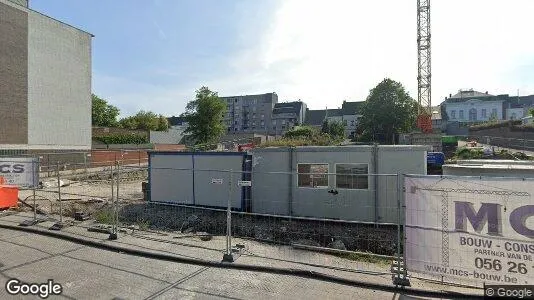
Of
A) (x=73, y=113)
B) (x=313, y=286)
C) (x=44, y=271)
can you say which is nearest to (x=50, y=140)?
(x=73, y=113)

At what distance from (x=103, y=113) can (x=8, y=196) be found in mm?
65604

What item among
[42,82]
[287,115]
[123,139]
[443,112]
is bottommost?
[123,139]

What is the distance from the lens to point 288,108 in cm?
11450

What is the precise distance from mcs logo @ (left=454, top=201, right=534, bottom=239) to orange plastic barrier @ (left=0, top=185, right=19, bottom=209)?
12.3m

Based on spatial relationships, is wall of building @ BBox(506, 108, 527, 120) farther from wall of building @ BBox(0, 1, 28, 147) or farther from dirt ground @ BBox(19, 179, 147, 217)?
wall of building @ BBox(0, 1, 28, 147)

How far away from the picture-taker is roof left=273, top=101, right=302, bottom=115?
114 meters

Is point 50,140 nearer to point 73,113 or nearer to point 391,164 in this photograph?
point 73,113

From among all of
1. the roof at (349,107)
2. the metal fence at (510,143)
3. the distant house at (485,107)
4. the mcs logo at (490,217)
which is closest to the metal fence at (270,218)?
the mcs logo at (490,217)

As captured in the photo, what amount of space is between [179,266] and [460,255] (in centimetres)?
468

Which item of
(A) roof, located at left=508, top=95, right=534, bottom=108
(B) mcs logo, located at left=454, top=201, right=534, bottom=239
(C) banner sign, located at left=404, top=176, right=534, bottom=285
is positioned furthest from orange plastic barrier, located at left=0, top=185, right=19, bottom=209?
(A) roof, located at left=508, top=95, right=534, bottom=108

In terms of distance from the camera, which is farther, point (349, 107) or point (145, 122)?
point (349, 107)

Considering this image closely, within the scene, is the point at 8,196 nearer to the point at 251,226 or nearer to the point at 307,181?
the point at 251,226

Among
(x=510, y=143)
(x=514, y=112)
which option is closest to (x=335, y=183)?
(x=510, y=143)

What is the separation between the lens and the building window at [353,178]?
1180 centimetres
